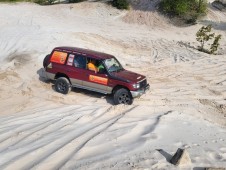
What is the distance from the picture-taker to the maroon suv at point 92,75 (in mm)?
13180

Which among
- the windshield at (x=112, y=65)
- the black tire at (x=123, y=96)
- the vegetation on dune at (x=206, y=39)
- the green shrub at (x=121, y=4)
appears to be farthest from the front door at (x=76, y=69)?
the green shrub at (x=121, y=4)

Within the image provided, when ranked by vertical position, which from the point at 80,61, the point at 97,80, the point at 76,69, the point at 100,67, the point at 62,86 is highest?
the point at 80,61

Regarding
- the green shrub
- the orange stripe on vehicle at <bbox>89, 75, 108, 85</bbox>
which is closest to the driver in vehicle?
the orange stripe on vehicle at <bbox>89, 75, 108, 85</bbox>

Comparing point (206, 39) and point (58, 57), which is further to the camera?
point (206, 39)

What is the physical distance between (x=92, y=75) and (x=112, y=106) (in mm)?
1603

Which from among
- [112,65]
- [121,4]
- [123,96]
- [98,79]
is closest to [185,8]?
[121,4]

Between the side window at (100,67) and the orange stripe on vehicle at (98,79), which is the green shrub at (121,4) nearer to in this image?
the side window at (100,67)

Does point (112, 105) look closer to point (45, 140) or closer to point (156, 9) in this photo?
point (45, 140)

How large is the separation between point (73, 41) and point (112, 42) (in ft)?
9.06

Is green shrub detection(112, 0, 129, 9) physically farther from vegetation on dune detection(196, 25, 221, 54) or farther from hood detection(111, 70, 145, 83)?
hood detection(111, 70, 145, 83)

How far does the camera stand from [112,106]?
1272 centimetres

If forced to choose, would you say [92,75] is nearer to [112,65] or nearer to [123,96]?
[112,65]

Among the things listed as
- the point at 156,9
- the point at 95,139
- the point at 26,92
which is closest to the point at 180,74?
the point at 26,92

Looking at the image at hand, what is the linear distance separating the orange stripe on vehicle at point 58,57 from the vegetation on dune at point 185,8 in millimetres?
15772
